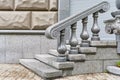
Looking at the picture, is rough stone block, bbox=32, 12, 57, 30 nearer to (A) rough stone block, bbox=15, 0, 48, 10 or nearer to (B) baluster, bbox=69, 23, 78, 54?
(A) rough stone block, bbox=15, 0, 48, 10

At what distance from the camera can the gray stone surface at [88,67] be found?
489 cm

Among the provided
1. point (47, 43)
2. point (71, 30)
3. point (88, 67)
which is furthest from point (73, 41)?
point (47, 43)

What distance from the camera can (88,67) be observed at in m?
5.04

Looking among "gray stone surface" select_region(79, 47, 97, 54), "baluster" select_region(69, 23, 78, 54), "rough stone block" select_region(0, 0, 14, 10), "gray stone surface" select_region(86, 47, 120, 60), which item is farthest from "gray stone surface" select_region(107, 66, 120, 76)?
"rough stone block" select_region(0, 0, 14, 10)

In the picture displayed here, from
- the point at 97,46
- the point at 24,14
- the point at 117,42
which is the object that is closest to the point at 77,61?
the point at 97,46

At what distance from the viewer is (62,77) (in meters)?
4.62

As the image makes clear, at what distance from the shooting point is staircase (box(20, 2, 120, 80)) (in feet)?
15.0

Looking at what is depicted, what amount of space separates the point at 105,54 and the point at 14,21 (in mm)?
2761

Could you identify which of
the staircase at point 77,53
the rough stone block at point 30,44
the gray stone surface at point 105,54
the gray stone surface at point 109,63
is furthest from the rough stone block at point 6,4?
the gray stone surface at point 109,63

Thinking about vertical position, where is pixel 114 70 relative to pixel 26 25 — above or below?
below

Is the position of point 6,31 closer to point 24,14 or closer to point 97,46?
point 24,14

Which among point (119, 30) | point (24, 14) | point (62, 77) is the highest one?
point (24, 14)

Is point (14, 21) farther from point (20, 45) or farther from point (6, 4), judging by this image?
point (20, 45)

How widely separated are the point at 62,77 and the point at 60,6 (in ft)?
8.67
